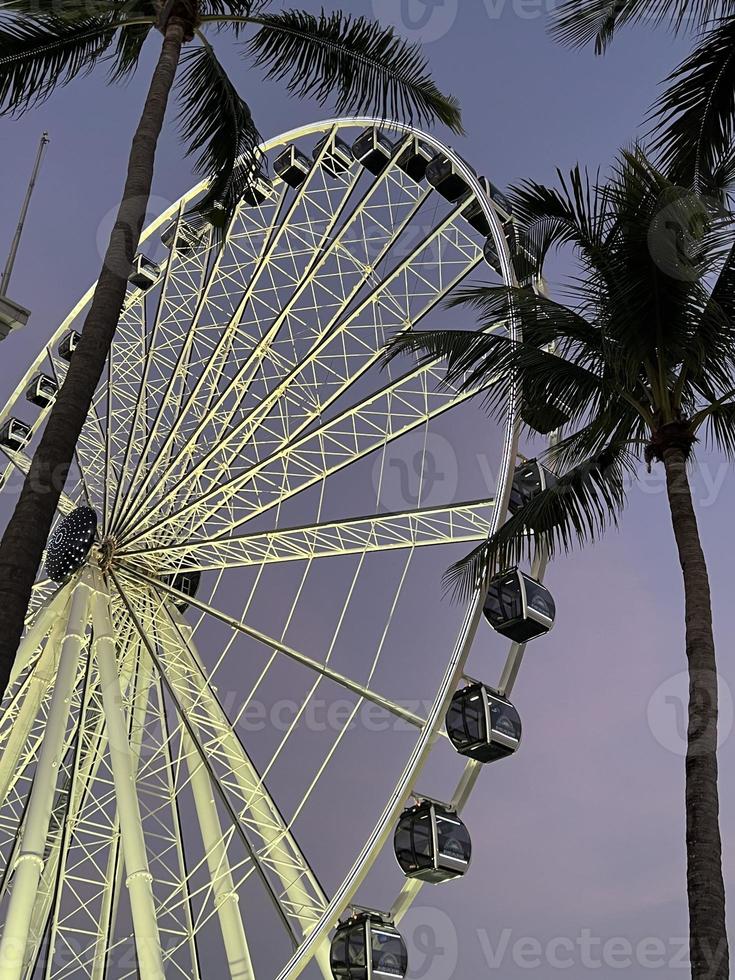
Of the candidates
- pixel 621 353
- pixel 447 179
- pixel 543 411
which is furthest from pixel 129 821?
pixel 447 179

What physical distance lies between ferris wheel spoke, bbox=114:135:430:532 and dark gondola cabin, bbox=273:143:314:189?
0.21m

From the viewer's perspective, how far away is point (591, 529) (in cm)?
1279

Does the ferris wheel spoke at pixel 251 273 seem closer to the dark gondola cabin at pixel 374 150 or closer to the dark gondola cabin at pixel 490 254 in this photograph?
the dark gondola cabin at pixel 374 150

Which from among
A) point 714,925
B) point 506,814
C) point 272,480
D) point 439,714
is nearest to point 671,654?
point 506,814

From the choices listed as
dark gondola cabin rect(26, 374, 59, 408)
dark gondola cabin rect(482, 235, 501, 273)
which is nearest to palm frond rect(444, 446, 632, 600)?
dark gondola cabin rect(482, 235, 501, 273)

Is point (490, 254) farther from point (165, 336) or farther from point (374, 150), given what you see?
point (165, 336)

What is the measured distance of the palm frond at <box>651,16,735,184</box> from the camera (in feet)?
39.6

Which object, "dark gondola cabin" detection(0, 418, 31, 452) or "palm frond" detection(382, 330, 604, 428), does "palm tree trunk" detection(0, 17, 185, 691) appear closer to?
"palm frond" detection(382, 330, 604, 428)

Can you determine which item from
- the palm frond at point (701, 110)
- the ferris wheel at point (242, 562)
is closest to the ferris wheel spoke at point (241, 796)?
the ferris wheel at point (242, 562)

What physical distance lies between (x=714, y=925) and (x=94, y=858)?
13.8 m

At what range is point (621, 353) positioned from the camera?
11844 millimetres

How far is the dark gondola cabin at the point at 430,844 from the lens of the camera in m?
14.3

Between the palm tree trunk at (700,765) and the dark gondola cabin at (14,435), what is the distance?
1812cm

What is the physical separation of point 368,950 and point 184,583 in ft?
25.1
